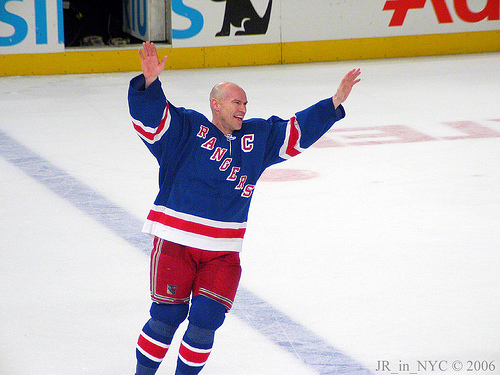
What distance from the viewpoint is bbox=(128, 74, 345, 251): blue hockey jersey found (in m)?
3.04

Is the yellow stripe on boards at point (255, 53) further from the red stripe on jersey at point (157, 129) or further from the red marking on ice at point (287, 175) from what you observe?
the red stripe on jersey at point (157, 129)

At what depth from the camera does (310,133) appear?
325 centimetres

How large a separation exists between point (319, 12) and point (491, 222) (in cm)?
714

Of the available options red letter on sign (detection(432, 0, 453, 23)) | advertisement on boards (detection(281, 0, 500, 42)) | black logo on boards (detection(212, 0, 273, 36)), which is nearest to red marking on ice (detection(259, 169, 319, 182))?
black logo on boards (detection(212, 0, 273, 36))

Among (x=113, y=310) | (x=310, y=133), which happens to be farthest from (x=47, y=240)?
(x=310, y=133)

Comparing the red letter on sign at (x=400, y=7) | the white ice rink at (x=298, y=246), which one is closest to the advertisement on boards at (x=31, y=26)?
the white ice rink at (x=298, y=246)

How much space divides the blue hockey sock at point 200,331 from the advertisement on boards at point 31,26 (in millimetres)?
8506

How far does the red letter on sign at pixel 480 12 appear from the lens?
12.6m

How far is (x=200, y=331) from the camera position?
2998 mm

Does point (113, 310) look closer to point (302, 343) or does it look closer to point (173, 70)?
point (302, 343)

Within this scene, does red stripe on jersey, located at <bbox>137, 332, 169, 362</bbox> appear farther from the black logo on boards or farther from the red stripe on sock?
the black logo on boards

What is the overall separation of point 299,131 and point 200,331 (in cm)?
84

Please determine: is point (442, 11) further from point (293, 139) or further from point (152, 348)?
point (152, 348)

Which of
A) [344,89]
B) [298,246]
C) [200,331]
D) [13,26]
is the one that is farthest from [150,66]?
[13,26]
